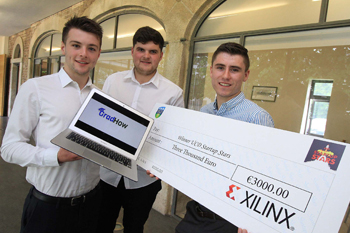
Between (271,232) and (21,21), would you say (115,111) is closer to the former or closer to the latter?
(271,232)

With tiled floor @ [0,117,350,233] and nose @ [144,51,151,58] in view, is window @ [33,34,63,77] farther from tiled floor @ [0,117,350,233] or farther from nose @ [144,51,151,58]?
nose @ [144,51,151,58]

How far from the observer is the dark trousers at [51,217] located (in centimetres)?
133

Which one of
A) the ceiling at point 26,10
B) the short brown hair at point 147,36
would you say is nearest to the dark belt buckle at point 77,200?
the short brown hair at point 147,36

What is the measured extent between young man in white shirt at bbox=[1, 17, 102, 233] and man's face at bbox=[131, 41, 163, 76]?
1.36 feet

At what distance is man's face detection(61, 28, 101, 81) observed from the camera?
146cm

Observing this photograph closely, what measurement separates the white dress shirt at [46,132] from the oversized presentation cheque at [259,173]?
564 millimetres

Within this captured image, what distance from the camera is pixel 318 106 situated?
2.32 m

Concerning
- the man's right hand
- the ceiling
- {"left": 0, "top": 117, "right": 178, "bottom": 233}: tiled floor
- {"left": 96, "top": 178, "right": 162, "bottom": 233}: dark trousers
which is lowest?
{"left": 0, "top": 117, "right": 178, "bottom": 233}: tiled floor

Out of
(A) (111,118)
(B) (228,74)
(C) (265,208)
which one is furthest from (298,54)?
(A) (111,118)

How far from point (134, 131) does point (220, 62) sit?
744mm

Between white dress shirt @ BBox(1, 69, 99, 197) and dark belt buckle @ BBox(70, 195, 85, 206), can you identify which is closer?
white dress shirt @ BBox(1, 69, 99, 197)

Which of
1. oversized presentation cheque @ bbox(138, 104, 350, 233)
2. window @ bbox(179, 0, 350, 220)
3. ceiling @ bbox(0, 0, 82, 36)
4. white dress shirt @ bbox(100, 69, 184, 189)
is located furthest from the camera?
ceiling @ bbox(0, 0, 82, 36)

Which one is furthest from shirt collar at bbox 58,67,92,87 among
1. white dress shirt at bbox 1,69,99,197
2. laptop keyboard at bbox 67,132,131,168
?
laptop keyboard at bbox 67,132,131,168

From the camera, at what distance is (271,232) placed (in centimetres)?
93
